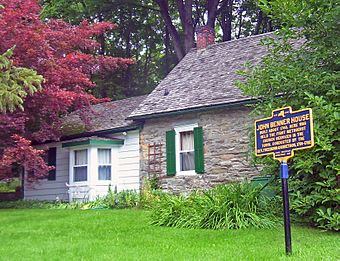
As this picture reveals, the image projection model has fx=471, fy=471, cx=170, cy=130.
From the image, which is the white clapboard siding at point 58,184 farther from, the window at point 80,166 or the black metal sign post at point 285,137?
the black metal sign post at point 285,137

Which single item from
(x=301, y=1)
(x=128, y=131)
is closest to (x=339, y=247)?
(x=301, y=1)

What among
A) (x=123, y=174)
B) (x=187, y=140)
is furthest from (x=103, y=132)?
(x=187, y=140)

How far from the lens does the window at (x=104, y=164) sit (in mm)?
16500

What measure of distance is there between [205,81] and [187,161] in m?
2.86

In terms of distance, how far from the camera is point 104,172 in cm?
1656

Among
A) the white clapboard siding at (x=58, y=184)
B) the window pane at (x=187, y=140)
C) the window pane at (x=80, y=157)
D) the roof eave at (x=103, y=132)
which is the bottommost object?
the white clapboard siding at (x=58, y=184)

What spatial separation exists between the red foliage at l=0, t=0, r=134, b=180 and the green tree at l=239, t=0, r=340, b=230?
7268mm

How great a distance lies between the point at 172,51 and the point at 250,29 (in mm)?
5643

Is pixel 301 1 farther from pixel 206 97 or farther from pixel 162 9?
pixel 162 9

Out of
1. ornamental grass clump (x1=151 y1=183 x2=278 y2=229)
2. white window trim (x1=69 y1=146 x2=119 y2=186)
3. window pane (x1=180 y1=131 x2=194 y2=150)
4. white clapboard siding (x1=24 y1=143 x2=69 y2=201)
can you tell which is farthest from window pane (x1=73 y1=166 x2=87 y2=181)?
ornamental grass clump (x1=151 y1=183 x2=278 y2=229)

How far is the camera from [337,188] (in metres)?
8.50

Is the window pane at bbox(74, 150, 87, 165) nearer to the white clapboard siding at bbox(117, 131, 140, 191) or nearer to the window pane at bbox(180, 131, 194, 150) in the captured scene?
the white clapboard siding at bbox(117, 131, 140, 191)

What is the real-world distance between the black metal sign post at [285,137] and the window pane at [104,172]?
32.9 ft

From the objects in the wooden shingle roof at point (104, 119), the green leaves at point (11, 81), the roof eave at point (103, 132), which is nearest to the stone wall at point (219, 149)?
the roof eave at point (103, 132)
